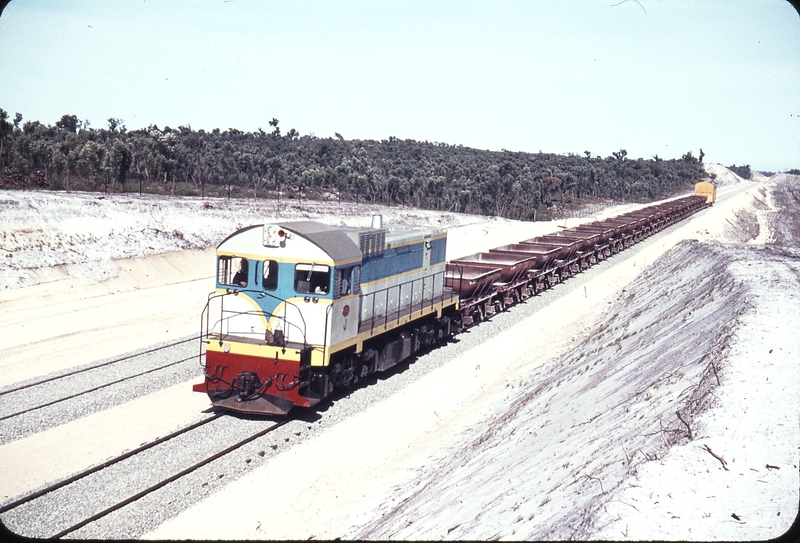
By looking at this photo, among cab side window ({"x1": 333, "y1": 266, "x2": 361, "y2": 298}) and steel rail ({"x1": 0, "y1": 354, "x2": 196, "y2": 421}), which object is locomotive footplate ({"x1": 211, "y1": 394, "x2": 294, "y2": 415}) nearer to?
cab side window ({"x1": 333, "y1": 266, "x2": 361, "y2": 298})

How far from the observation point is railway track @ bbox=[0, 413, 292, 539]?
964 cm

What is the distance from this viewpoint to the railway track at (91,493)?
964 cm

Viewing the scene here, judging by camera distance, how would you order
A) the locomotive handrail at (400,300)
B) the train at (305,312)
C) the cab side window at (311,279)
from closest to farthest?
the train at (305,312) < the cab side window at (311,279) < the locomotive handrail at (400,300)

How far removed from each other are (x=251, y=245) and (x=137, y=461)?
16.3ft

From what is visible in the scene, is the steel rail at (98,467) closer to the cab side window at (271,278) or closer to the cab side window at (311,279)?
the cab side window at (271,278)

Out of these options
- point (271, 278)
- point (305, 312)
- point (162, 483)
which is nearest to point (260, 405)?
point (305, 312)

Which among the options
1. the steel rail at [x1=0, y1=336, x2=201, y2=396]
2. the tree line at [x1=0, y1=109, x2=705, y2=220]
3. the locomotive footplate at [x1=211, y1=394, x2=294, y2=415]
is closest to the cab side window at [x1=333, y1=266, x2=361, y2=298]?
the locomotive footplate at [x1=211, y1=394, x2=294, y2=415]

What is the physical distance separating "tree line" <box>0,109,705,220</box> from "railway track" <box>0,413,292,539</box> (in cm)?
3630

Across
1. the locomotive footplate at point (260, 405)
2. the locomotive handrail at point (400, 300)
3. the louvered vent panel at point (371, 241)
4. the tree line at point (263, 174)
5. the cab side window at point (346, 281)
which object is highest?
the tree line at point (263, 174)

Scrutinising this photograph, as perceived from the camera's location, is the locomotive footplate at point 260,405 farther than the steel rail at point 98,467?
Yes

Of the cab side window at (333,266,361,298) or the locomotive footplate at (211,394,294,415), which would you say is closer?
the locomotive footplate at (211,394,294,415)

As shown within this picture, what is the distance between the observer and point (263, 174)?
242 ft

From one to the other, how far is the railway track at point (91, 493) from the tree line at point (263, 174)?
36303 mm

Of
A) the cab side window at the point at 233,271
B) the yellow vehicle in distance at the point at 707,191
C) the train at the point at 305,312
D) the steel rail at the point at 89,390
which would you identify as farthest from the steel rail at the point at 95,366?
the yellow vehicle in distance at the point at 707,191
